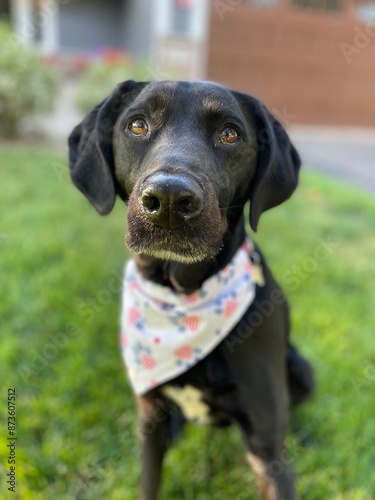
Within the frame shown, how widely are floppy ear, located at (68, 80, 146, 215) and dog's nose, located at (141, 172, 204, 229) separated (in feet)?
1.45

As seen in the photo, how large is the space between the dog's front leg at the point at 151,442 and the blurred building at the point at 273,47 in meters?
7.58

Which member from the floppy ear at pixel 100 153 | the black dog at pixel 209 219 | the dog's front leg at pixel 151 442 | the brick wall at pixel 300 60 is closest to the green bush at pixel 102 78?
the brick wall at pixel 300 60

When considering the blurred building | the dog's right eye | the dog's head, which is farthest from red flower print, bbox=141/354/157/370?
the blurred building

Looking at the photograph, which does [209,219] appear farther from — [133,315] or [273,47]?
[273,47]

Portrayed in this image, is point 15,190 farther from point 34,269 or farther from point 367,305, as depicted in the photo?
point 367,305

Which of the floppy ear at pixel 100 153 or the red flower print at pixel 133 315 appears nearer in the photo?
the floppy ear at pixel 100 153

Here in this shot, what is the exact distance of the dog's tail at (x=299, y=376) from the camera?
7.59 ft

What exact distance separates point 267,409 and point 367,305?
1.98m

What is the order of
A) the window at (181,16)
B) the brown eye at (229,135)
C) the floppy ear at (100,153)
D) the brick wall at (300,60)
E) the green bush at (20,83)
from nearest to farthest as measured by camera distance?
1. the brown eye at (229,135)
2. the floppy ear at (100,153)
3. the green bush at (20,83)
4. the window at (181,16)
5. the brick wall at (300,60)

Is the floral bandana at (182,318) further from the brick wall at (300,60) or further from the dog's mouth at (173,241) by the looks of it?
the brick wall at (300,60)

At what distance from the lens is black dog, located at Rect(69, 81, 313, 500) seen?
153cm

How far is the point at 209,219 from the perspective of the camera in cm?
147

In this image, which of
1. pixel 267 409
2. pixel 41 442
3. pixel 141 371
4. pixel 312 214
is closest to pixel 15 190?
pixel 312 214

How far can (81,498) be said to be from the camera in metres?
2.07
